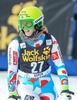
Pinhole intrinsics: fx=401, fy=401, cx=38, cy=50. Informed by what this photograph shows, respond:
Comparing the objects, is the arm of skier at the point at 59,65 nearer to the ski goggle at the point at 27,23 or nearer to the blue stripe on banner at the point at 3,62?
the ski goggle at the point at 27,23

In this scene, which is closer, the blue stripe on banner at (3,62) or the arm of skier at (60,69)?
the arm of skier at (60,69)

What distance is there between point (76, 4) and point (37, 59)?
368 centimetres

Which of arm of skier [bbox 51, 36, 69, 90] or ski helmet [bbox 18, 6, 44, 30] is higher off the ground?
ski helmet [bbox 18, 6, 44, 30]

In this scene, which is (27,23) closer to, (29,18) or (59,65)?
(29,18)

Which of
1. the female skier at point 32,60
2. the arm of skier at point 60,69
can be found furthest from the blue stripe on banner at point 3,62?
the arm of skier at point 60,69

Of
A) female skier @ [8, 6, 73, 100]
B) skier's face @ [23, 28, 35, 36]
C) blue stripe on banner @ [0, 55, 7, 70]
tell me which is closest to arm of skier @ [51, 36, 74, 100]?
female skier @ [8, 6, 73, 100]

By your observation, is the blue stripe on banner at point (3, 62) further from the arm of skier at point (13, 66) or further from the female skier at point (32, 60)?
the arm of skier at point (13, 66)

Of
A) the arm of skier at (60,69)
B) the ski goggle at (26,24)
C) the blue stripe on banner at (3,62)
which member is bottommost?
the arm of skier at (60,69)

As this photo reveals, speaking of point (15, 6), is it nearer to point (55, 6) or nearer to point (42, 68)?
point (55, 6)

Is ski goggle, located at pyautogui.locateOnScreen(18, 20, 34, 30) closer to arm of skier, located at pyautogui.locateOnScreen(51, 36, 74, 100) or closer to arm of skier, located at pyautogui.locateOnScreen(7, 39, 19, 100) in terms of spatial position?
arm of skier, located at pyautogui.locateOnScreen(7, 39, 19, 100)

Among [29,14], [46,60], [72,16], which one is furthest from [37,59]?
[72,16]

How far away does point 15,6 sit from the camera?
23.2 feet

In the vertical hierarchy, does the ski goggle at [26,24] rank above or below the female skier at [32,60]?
above

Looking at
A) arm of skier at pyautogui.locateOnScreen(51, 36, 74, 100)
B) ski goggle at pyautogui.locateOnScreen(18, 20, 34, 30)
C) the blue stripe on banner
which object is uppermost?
the blue stripe on banner
